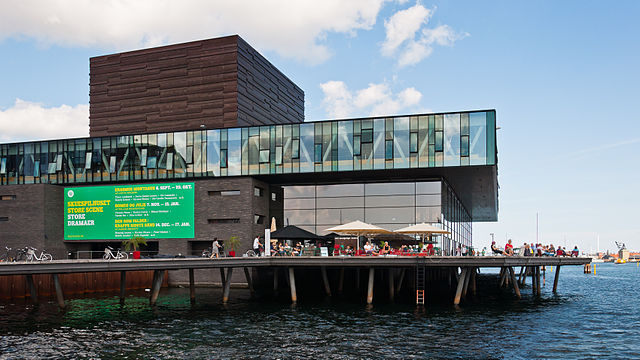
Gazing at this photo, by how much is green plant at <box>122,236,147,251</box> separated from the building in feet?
2.85

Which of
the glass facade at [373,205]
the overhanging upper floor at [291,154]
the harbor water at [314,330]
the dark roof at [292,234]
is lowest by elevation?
the harbor water at [314,330]

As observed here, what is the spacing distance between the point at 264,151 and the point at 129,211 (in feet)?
41.1

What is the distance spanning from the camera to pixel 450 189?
166 ft

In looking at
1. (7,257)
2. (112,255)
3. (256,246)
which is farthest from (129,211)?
(256,246)

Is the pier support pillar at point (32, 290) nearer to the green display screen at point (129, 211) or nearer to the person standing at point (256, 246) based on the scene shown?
the green display screen at point (129, 211)

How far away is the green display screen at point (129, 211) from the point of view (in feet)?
155

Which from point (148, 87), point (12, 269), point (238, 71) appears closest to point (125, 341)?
point (12, 269)

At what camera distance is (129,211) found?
4812cm

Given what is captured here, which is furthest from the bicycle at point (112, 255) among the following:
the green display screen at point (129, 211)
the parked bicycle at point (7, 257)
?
the green display screen at point (129, 211)

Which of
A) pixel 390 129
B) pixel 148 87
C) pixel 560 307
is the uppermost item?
pixel 148 87

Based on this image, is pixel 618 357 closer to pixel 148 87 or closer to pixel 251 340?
pixel 251 340

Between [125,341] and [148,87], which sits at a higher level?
[148,87]

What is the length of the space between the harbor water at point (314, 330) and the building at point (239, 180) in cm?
1066

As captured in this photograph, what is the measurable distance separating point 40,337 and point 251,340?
8.46 meters
